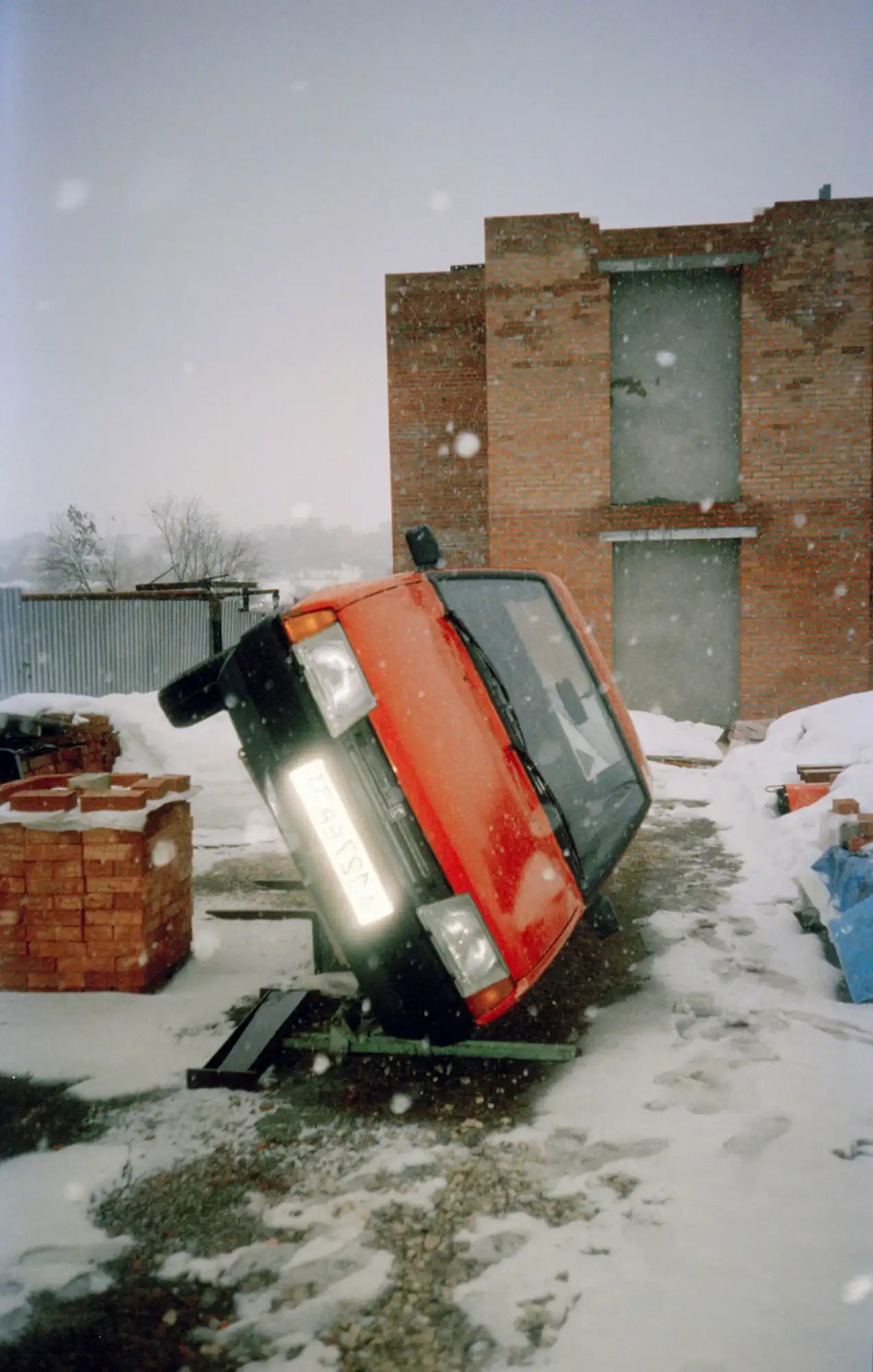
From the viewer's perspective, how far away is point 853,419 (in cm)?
1173

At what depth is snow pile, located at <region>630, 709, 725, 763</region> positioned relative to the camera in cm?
989

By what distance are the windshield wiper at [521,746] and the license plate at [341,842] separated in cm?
65

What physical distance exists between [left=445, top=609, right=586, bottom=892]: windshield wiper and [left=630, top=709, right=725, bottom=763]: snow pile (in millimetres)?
6549

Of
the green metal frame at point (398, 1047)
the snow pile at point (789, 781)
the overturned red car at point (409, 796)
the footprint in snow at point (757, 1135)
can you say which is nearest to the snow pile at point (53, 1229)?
the green metal frame at point (398, 1047)

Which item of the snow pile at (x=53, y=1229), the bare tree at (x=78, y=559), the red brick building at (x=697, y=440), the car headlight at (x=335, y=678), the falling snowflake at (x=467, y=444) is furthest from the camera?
the bare tree at (x=78, y=559)

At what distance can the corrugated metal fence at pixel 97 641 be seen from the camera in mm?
13891

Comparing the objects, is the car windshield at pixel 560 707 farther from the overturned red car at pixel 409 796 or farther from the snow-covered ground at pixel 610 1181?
the snow-covered ground at pixel 610 1181

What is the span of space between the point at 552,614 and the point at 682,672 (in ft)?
31.1

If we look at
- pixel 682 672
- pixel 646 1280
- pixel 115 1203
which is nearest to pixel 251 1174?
pixel 115 1203

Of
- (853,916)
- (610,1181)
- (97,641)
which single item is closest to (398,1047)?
(610,1181)

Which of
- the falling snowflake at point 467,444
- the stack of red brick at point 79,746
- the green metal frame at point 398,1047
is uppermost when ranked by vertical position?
the falling snowflake at point 467,444

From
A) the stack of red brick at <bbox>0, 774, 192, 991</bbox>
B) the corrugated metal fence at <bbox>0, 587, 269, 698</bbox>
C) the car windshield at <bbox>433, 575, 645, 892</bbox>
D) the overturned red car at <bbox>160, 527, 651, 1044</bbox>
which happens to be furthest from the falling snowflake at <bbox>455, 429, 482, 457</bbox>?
the overturned red car at <bbox>160, 527, 651, 1044</bbox>

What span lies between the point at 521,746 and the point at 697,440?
10874 mm

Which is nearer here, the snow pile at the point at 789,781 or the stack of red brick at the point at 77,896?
the stack of red brick at the point at 77,896
